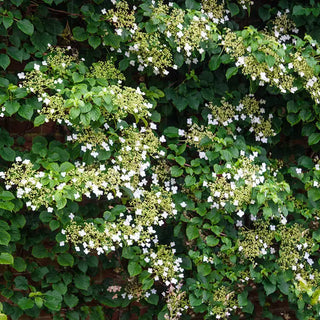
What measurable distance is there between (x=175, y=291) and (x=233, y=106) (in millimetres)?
1192

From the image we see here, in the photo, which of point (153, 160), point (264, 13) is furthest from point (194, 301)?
point (264, 13)

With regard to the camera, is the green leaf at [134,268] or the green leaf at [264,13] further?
the green leaf at [264,13]

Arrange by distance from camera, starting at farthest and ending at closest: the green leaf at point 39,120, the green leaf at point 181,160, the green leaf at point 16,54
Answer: the green leaf at point 181,160
the green leaf at point 16,54
the green leaf at point 39,120

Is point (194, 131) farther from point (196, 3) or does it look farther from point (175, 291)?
point (175, 291)

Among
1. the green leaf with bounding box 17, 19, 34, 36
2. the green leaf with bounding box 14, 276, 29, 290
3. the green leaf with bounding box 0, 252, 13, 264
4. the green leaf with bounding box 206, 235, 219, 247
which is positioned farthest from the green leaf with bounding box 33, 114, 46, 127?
the green leaf with bounding box 206, 235, 219, 247

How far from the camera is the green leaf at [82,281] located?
10.2ft

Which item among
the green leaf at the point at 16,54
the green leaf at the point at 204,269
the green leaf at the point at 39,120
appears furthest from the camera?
the green leaf at the point at 204,269

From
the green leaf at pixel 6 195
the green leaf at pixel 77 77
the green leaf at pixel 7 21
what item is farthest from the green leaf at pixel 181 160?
the green leaf at pixel 7 21

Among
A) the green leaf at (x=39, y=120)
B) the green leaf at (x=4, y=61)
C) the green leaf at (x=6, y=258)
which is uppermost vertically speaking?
the green leaf at (x=4, y=61)

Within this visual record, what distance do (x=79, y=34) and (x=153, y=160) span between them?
865 millimetres

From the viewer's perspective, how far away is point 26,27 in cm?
284

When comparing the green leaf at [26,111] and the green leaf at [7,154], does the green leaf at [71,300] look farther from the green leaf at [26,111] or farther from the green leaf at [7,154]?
the green leaf at [26,111]

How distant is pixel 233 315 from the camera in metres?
3.56

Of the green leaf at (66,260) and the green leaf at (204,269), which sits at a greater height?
the green leaf at (204,269)
